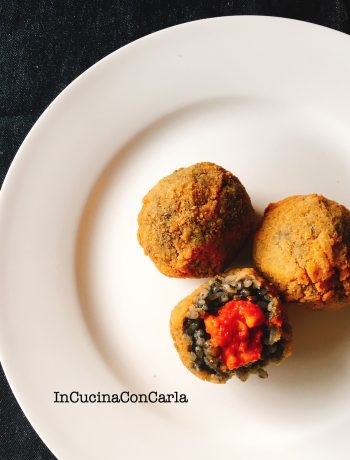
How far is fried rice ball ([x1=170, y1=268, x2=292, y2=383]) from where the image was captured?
168cm

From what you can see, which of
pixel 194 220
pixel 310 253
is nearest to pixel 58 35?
pixel 194 220

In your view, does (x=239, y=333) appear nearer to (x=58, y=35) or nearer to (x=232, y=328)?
(x=232, y=328)

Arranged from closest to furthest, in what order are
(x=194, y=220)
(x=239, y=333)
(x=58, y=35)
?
(x=239, y=333), (x=194, y=220), (x=58, y=35)

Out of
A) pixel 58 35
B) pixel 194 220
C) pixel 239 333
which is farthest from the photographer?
pixel 58 35

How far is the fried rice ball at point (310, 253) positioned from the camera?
1709 millimetres

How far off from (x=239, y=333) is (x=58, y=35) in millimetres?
1498

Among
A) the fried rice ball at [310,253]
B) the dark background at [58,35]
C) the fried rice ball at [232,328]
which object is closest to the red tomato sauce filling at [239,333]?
the fried rice ball at [232,328]

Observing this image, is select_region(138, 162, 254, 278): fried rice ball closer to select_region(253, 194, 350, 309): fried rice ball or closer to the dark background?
select_region(253, 194, 350, 309): fried rice ball

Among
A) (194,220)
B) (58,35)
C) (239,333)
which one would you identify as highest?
(58,35)

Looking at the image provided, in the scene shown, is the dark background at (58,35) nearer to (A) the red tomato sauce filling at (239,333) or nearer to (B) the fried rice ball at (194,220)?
(B) the fried rice ball at (194,220)

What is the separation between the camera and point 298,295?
1768mm

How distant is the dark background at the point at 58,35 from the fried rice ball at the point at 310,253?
93 cm

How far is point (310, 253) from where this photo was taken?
1.71 meters

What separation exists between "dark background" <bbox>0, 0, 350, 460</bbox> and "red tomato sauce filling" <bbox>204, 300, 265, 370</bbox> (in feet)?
3.40
